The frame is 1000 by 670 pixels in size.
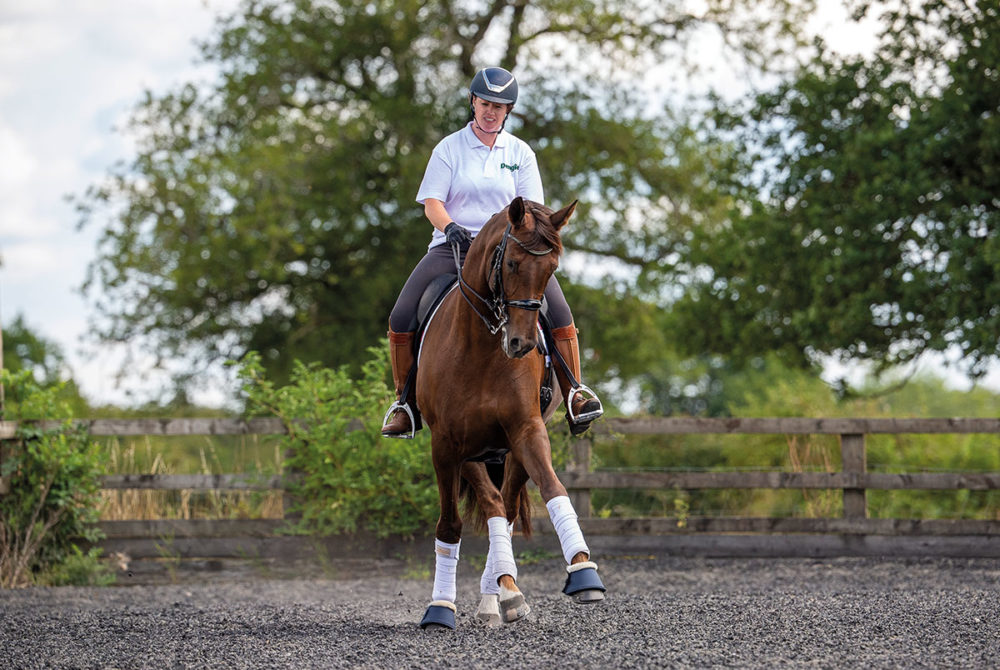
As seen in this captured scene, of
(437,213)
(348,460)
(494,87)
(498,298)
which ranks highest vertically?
(494,87)

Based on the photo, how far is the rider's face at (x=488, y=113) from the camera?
603 centimetres

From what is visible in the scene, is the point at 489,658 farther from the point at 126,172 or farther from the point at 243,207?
the point at 126,172

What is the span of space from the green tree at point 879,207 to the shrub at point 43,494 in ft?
34.2

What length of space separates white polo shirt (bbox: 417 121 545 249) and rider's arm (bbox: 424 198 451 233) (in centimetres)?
4

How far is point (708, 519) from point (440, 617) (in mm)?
4998

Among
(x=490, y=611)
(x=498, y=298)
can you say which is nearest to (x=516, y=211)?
(x=498, y=298)

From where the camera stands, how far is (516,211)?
4.89 metres

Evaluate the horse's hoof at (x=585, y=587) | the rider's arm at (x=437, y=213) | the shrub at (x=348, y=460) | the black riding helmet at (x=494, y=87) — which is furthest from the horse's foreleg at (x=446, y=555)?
the shrub at (x=348, y=460)

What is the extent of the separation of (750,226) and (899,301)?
3436mm

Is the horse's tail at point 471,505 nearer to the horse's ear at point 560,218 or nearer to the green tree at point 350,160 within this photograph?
the horse's ear at point 560,218

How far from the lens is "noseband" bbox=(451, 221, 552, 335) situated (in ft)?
15.8

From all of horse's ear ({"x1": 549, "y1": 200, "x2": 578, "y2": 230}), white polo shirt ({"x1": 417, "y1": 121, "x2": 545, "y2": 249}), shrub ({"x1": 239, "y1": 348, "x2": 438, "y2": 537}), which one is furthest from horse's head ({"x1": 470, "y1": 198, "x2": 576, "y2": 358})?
shrub ({"x1": 239, "y1": 348, "x2": 438, "y2": 537})

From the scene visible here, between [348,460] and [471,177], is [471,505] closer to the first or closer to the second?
[471,177]

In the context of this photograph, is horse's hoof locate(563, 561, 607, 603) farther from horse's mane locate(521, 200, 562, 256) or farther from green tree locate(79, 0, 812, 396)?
green tree locate(79, 0, 812, 396)
